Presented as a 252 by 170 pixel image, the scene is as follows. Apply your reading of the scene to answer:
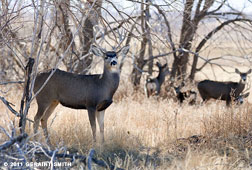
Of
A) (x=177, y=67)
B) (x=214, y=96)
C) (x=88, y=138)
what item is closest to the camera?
(x=88, y=138)

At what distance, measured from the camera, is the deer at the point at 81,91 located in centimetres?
748

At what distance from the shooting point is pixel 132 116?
940 centimetres

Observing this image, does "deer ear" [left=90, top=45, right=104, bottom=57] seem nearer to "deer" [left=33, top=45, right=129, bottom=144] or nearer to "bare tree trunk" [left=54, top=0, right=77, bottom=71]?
"deer" [left=33, top=45, right=129, bottom=144]

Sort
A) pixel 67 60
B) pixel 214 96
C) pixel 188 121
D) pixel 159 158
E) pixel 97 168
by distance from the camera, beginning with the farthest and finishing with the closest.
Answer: pixel 214 96 < pixel 67 60 < pixel 188 121 < pixel 159 158 < pixel 97 168

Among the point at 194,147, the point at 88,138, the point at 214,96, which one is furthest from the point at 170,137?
the point at 214,96

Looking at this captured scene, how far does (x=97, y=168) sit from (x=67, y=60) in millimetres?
7485

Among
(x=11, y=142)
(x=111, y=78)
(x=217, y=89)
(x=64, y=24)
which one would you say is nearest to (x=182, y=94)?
(x=217, y=89)

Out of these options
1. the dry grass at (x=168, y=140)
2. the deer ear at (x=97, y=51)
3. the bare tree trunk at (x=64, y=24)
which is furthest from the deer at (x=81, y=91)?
the bare tree trunk at (x=64, y=24)

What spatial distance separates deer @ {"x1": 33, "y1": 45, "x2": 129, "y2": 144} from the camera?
7477 mm

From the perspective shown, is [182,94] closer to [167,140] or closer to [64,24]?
[64,24]

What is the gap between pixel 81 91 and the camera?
7629mm

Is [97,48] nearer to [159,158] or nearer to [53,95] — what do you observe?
[53,95]

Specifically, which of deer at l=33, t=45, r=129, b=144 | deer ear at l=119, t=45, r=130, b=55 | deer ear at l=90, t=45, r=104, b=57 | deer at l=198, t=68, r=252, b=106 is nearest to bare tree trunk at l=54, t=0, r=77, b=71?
deer ear at l=90, t=45, r=104, b=57

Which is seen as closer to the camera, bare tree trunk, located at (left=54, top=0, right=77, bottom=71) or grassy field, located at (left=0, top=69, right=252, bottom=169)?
grassy field, located at (left=0, top=69, right=252, bottom=169)
